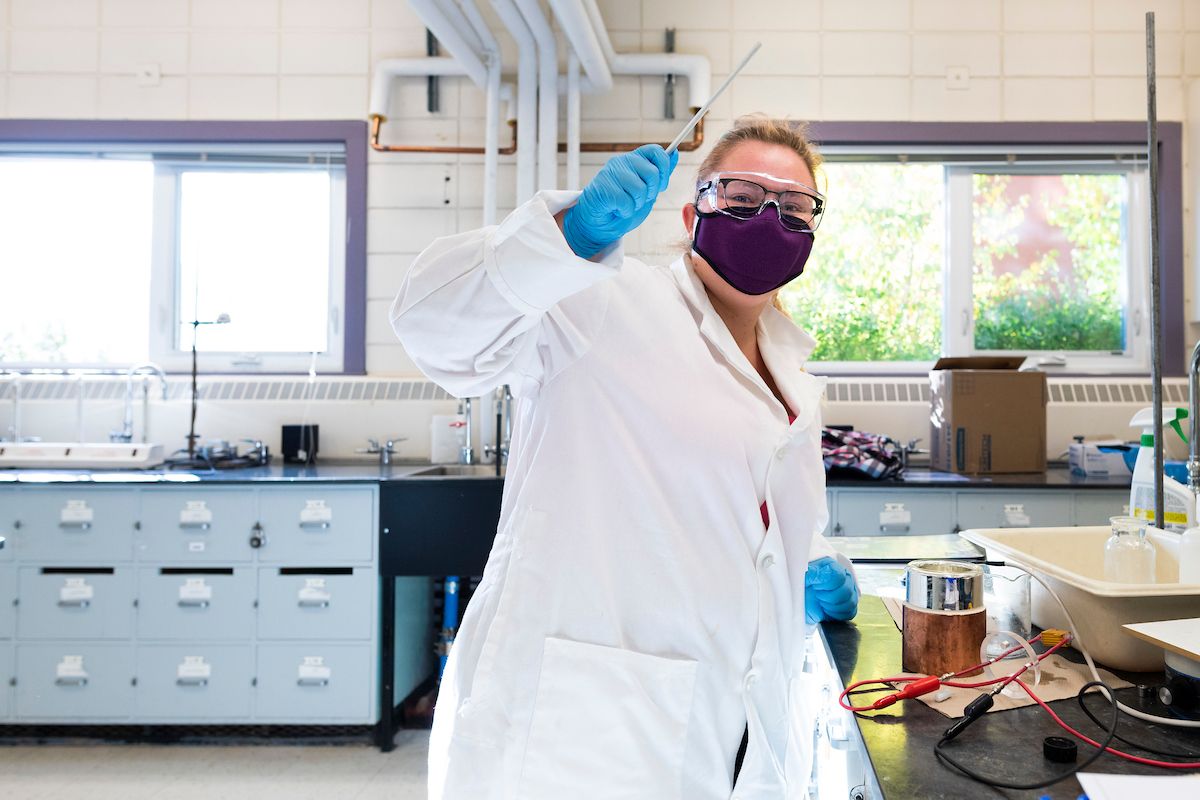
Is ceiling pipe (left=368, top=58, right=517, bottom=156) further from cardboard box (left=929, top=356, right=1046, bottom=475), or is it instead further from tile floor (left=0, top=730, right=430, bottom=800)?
tile floor (left=0, top=730, right=430, bottom=800)

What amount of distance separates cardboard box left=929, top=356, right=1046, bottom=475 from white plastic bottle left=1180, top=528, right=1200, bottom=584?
2.07 m

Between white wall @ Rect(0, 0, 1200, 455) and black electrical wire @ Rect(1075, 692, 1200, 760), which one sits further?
white wall @ Rect(0, 0, 1200, 455)

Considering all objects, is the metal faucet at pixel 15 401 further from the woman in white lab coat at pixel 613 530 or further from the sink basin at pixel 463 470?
the woman in white lab coat at pixel 613 530

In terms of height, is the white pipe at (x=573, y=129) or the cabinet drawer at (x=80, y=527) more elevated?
the white pipe at (x=573, y=129)

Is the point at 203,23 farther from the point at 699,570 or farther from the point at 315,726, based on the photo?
the point at 699,570

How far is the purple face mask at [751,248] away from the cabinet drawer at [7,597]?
2.70 metres

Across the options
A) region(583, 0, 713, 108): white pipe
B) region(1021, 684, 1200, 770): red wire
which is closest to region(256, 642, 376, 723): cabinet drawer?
region(1021, 684, 1200, 770): red wire

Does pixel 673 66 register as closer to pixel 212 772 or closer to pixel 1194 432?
pixel 1194 432

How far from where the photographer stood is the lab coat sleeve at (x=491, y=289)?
0.94 meters

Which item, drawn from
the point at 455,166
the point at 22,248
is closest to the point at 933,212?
the point at 455,166

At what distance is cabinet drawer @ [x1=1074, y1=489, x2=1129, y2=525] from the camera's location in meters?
2.83

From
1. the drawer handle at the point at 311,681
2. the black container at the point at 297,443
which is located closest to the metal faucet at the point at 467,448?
the black container at the point at 297,443

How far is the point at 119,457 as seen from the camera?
316 cm

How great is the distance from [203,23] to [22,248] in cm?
131
